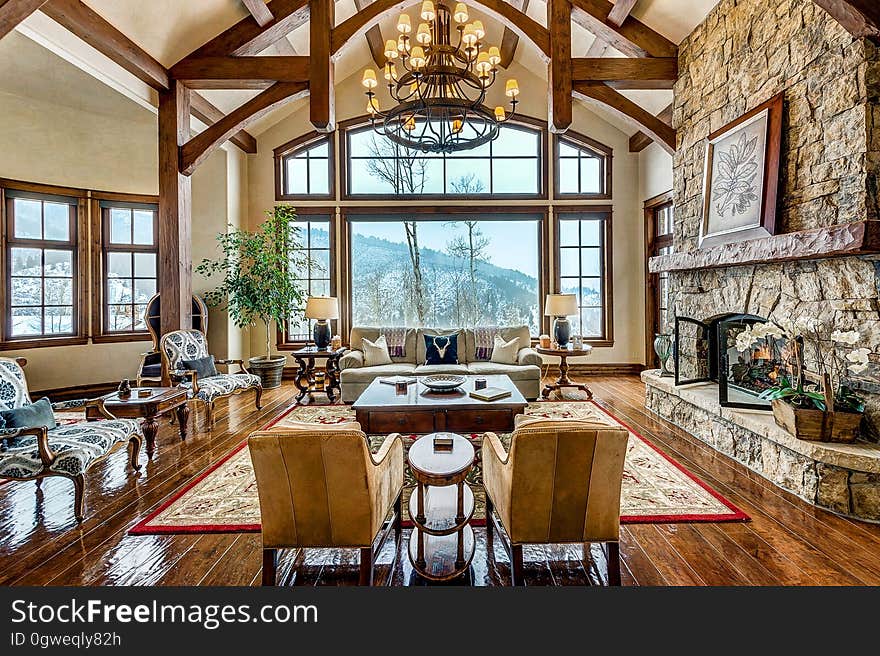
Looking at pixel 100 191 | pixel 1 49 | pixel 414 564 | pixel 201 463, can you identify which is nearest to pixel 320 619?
pixel 414 564

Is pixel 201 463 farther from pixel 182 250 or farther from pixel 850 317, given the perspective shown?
pixel 850 317

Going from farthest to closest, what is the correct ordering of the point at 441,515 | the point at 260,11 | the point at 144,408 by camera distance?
the point at 260,11
the point at 144,408
the point at 441,515

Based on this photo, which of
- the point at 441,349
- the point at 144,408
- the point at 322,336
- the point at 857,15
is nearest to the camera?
the point at 857,15

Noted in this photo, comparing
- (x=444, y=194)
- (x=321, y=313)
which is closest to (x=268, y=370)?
(x=321, y=313)

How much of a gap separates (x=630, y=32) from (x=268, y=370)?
6.06 meters

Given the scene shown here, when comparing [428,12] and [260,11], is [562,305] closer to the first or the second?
[428,12]

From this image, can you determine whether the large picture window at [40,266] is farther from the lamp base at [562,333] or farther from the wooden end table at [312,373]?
the lamp base at [562,333]

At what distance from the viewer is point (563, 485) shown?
193cm

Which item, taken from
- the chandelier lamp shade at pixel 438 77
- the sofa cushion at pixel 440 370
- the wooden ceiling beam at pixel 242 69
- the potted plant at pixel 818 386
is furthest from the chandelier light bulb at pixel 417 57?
the sofa cushion at pixel 440 370

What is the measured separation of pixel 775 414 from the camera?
3.16m

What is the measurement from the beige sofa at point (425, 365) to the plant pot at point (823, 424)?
2858 mm

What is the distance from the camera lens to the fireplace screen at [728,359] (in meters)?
3.72

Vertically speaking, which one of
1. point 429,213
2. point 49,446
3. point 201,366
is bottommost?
point 49,446

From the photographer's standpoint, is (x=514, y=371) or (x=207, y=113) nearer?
(x=514, y=371)
